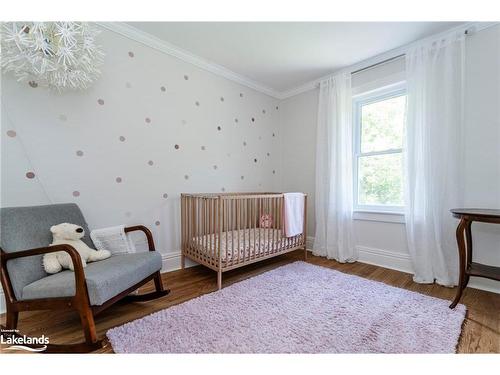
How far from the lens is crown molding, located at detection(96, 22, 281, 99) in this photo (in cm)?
196

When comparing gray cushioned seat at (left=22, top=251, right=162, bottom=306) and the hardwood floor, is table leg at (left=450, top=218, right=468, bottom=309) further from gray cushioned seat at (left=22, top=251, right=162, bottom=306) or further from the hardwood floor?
gray cushioned seat at (left=22, top=251, right=162, bottom=306)

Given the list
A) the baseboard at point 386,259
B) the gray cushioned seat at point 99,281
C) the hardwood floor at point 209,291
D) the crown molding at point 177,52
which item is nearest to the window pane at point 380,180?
the baseboard at point 386,259

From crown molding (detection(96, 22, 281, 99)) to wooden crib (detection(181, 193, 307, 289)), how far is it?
1.45 m

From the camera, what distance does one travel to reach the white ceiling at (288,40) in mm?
1917

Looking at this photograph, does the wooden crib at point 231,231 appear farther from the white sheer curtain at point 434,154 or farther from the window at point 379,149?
the white sheer curtain at point 434,154

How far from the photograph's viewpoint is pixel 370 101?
261 cm

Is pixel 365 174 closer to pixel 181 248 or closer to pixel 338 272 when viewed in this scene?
pixel 338 272

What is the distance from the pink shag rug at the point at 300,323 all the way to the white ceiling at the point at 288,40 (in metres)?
2.23

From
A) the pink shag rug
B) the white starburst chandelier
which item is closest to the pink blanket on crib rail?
the pink shag rug

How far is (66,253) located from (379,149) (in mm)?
2981

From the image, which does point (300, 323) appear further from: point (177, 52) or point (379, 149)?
point (177, 52)

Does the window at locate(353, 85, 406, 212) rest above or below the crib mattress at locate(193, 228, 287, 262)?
above
